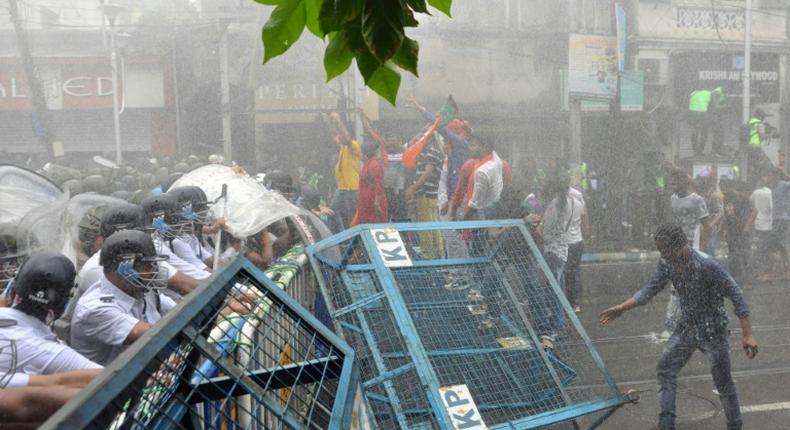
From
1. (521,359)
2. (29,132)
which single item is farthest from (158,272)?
(29,132)

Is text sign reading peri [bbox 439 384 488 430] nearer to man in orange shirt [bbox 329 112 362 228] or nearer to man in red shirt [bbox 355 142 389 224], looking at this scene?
man in red shirt [bbox 355 142 389 224]

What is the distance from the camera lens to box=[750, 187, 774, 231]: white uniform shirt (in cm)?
1152

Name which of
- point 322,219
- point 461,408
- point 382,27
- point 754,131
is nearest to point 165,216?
point 461,408

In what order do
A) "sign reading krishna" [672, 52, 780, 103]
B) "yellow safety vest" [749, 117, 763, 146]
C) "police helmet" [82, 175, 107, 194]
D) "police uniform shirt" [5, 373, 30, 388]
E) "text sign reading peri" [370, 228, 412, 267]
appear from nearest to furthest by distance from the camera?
"police uniform shirt" [5, 373, 30, 388] < "text sign reading peri" [370, 228, 412, 267] < "police helmet" [82, 175, 107, 194] < "yellow safety vest" [749, 117, 763, 146] < "sign reading krishna" [672, 52, 780, 103]

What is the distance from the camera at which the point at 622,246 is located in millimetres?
14484

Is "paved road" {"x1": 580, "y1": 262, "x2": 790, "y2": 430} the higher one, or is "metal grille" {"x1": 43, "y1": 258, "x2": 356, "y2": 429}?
"metal grille" {"x1": 43, "y1": 258, "x2": 356, "y2": 429}

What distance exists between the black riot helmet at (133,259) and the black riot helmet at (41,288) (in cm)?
63

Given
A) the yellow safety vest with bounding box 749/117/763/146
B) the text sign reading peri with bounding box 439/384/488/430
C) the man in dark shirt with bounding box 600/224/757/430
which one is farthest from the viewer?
the yellow safety vest with bounding box 749/117/763/146

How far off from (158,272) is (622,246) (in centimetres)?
1190

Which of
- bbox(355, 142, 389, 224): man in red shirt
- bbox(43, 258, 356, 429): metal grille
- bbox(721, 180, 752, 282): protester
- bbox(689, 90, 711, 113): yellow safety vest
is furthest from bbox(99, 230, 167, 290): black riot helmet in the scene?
bbox(689, 90, 711, 113): yellow safety vest

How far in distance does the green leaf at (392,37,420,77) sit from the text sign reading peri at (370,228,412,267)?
270cm

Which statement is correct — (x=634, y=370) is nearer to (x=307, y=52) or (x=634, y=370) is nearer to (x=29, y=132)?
(x=307, y=52)

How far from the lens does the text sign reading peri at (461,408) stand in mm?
3672

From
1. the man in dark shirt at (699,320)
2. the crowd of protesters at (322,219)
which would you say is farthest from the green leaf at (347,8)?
the man in dark shirt at (699,320)
